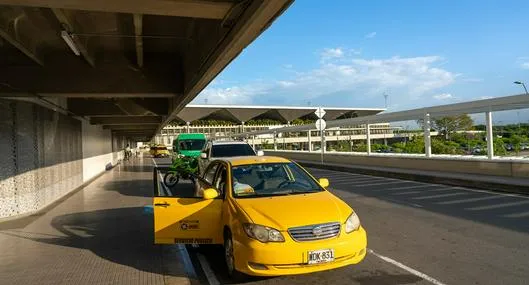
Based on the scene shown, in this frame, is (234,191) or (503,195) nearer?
(234,191)

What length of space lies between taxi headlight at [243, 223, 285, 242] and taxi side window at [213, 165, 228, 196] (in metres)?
1.41

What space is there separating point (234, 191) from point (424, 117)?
15773 mm

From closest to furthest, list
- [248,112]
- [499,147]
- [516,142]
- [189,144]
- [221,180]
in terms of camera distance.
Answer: [221,180], [516,142], [499,147], [189,144], [248,112]

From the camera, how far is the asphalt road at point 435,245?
5719mm

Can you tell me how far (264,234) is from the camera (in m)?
5.28

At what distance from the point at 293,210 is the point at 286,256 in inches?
25.3

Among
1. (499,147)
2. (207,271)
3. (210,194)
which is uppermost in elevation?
(499,147)

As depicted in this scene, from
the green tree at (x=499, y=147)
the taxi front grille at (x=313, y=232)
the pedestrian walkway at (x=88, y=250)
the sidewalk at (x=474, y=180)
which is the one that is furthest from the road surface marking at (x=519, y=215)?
the green tree at (x=499, y=147)

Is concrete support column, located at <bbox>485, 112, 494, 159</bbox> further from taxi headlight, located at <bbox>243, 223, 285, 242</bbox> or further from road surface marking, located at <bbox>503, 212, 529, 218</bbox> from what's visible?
taxi headlight, located at <bbox>243, 223, 285, 242</bbox>

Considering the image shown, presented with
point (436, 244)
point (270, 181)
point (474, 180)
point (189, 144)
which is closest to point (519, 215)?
point (436, 244)

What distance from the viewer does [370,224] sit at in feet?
29.8

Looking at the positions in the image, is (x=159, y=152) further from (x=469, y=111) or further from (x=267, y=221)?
(x=267, y=221)

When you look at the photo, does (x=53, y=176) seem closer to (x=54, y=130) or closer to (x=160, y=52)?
(x=54, y=130)

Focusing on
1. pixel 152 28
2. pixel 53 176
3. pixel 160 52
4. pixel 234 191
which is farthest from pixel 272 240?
pixel 53 176
